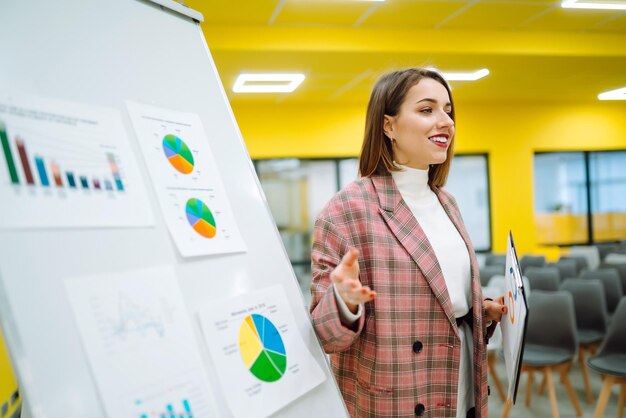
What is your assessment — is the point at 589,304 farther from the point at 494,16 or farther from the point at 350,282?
the point at 350,282

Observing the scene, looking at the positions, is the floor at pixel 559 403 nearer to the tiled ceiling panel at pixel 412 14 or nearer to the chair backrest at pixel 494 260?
the chair backrest at pixel 494 260

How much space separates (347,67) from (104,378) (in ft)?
17.6

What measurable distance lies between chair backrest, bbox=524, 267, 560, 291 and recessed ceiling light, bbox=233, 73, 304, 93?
330cm

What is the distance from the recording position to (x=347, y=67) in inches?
226

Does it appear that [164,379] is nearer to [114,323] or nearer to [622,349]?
[114,323]

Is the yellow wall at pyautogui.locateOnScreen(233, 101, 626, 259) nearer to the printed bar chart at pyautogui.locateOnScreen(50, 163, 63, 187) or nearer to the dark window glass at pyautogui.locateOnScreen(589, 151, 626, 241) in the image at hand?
the dark window glass at pyautogui.locateOnScreen(589, 151, 626, 241)

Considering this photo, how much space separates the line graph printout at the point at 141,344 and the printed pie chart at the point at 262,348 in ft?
0.39

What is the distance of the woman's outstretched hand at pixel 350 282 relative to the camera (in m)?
1.06

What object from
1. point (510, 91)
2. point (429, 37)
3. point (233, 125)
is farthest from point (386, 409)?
point (510, 91)

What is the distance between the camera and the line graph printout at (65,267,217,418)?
29.1 inches

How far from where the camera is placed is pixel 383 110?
1.48 metres

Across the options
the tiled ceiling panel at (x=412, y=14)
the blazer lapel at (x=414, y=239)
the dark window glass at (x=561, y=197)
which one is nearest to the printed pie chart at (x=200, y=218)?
the blazer lapel at (x=414, y=239)

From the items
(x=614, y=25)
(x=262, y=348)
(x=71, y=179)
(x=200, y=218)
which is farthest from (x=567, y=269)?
(x=71, y=179)

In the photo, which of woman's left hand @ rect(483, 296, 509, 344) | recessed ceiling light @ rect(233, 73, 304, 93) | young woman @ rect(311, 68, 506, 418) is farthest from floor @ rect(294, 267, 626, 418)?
recessed ceiling light @ rect(233, 73, 304, 93)
